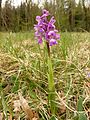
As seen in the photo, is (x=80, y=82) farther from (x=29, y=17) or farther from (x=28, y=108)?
(x=29, y=17)

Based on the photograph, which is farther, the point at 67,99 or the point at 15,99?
the point at 15,99

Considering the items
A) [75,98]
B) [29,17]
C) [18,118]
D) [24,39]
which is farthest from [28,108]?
[24,39]

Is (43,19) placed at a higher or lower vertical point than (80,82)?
higher

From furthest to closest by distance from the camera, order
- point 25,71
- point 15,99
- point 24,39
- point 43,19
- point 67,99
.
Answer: point 24,39 < point 25,71 < point 15,99 < point 67,99 < point 43,19

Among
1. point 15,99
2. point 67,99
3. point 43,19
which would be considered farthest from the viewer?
point 15,99

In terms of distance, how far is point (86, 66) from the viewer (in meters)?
1.82

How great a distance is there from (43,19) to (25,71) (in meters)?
0.61

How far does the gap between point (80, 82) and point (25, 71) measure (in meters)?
0.33

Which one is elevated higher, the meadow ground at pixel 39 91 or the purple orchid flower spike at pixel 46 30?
the purple orchid flower spike at pixel 46 30

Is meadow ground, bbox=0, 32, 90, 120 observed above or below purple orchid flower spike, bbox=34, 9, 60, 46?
below

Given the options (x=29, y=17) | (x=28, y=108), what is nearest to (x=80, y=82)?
(x=28, y=108)

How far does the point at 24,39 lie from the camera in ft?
13.2

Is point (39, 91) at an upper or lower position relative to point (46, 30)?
lower

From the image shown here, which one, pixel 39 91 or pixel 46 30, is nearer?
pixel 46 30
